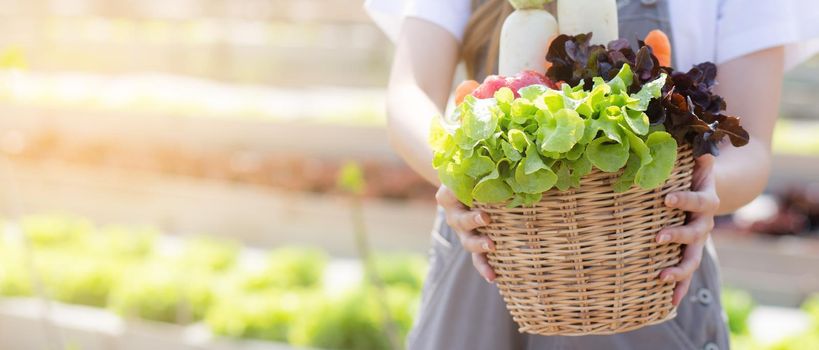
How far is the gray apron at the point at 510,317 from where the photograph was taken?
4.52 ft

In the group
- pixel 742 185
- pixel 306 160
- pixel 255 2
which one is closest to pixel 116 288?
pixel 306 160

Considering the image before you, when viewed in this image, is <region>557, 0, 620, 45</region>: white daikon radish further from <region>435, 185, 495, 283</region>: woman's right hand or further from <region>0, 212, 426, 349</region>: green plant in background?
<region>0, 212, 426, 349</region>: green plant in background

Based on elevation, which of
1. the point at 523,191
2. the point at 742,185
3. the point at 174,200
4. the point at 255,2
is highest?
the point at 523,191

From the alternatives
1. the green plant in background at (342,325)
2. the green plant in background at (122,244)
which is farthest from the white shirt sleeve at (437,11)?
the green plant in background at (122,244)

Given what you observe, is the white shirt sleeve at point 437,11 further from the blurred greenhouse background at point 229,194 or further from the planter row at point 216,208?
the planter row at point 216,208

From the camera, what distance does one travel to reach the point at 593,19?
4.29 ft

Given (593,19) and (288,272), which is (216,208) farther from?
(593,19)

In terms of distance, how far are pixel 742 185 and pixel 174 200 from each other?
4661mm

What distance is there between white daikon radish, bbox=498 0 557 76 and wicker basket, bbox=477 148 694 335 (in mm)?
226

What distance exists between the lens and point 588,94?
45.8 inches

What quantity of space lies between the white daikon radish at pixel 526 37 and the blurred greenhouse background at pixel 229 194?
78cm

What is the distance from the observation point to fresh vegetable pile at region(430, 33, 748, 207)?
114 cm

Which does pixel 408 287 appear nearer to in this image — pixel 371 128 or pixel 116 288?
pixel 116 288

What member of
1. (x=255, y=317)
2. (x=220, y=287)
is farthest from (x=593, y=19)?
(x=220, y=287)
